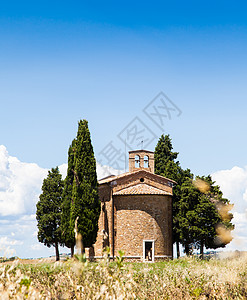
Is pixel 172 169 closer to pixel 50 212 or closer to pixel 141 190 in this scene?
pixel 141 190

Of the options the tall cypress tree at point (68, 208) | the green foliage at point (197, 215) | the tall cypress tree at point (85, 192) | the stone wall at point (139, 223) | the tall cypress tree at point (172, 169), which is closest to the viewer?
the tall cypress tree at point (85, 192)

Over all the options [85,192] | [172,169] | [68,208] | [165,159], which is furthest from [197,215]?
[68,208]

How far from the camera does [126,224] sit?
1118 inches

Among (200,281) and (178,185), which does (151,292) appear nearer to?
(200,281)

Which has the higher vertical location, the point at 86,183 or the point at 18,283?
the point at 86,183

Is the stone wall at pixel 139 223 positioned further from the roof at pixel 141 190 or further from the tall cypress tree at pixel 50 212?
the tall cypress tree at pixel 50 212

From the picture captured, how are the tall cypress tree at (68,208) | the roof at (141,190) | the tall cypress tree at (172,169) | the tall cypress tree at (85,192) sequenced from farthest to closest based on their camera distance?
1. the tall cypress tree at (172,169)
2. the roof at (141,190)
3. the tall cypress tree at (68,208)
4. the tall cypress tree at (85,192)

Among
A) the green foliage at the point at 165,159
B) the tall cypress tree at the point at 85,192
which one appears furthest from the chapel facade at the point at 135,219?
the green foliage at the point at 165,159

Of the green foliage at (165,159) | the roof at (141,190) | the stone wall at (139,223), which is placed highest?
the green foliage at (165,159)

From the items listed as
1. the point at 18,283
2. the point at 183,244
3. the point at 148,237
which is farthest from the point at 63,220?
the point at 18,283

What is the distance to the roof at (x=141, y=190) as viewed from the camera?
2866 cm

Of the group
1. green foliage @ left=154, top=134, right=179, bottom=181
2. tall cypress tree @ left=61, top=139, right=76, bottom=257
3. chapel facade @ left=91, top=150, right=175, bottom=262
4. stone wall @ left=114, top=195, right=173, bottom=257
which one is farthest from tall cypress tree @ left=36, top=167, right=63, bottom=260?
green foliage @ left=154, top=134, right=179, bottom=181

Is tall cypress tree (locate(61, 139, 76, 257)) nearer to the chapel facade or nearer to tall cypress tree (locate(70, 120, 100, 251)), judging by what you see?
tall cypress tree (locate(70, 120, 100, 251))

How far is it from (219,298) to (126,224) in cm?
2079
